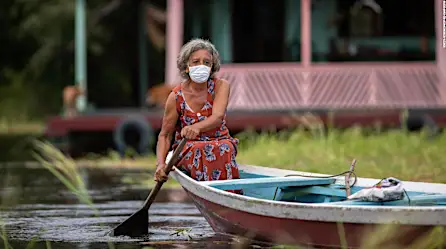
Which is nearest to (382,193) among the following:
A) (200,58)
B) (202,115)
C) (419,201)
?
(419,201)

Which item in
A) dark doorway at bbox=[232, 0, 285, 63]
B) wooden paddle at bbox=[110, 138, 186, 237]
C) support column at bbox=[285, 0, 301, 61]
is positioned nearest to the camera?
wooden paddle at bbox=[110, 138, 186, 237]

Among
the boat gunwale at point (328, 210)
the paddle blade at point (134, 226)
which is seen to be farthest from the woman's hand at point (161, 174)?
the boat gunwale at point (328, 210)

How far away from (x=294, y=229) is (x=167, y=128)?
1.77 m

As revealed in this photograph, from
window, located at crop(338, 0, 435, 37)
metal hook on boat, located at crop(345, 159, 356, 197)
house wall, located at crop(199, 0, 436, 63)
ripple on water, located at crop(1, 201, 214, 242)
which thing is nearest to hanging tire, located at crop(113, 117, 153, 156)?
house wall, located at crop(199, 0, 436, 63)

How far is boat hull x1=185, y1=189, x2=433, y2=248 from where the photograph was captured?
7.02 meters

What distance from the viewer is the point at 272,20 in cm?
2233

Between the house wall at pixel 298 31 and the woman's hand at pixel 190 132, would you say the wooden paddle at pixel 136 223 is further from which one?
A: the house wall at pixel 298 31

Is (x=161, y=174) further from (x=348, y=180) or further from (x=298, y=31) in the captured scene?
(x=298, y=31)

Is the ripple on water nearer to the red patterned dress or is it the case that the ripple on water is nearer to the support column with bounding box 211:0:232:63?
the red patterned dress

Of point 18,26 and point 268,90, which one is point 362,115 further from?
point 18,26

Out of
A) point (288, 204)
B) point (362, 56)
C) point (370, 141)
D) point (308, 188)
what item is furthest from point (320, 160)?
point (362, 56)

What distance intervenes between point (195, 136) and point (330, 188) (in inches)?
41.6

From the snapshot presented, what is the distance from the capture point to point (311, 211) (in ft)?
23.8

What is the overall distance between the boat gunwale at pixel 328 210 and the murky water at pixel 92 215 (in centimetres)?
44
